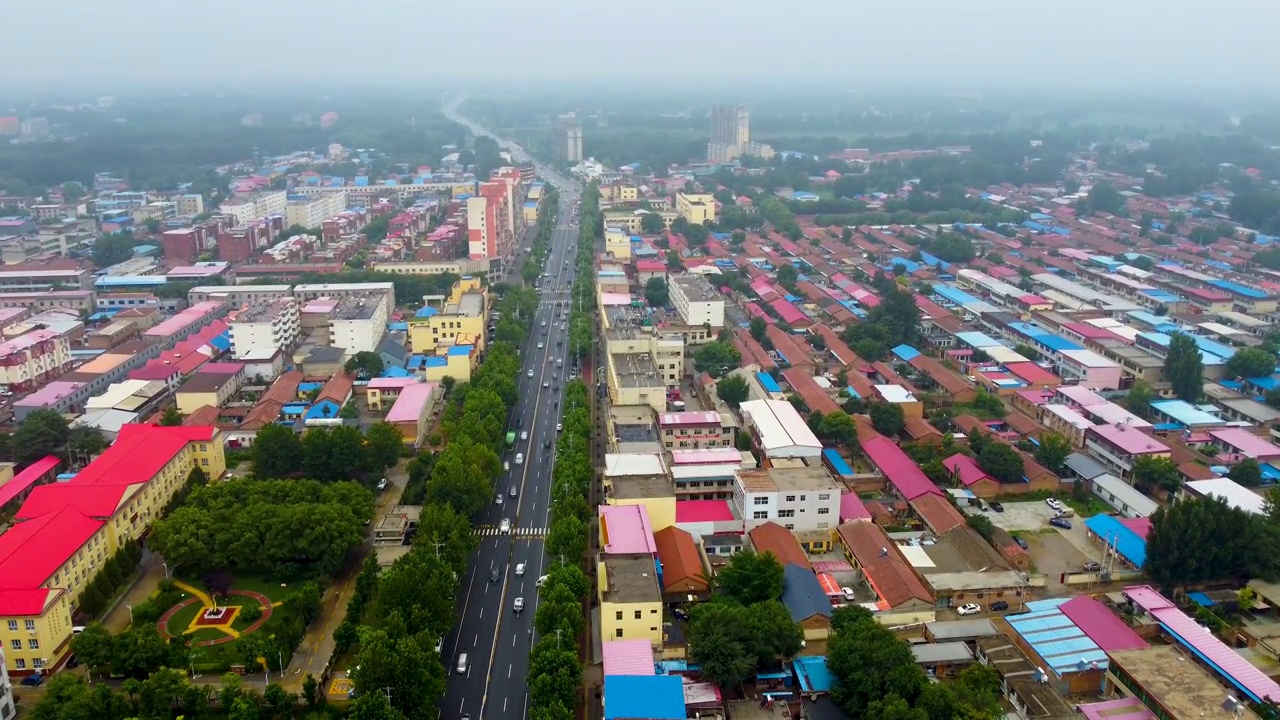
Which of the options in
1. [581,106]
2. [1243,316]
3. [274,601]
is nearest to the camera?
[274,601]

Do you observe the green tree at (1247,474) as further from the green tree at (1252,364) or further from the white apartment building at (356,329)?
the white apartment building at (356,329)

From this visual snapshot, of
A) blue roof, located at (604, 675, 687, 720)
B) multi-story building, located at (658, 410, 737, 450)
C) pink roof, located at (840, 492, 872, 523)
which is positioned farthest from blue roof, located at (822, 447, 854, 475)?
blue roof, located at (604, 675, 687, 720)

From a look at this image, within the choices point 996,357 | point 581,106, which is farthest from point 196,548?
point 581,106

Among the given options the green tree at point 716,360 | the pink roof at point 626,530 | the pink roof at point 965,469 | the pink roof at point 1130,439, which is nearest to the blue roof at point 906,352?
the green tree at point 716,360

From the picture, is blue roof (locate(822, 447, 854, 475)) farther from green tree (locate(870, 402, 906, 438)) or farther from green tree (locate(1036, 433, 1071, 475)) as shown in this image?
green tree (locate(1036, 433, 1071, 475))

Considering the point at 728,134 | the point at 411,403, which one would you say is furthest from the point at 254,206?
the point at 728,134

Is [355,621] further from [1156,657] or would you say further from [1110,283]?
[1110,283]
